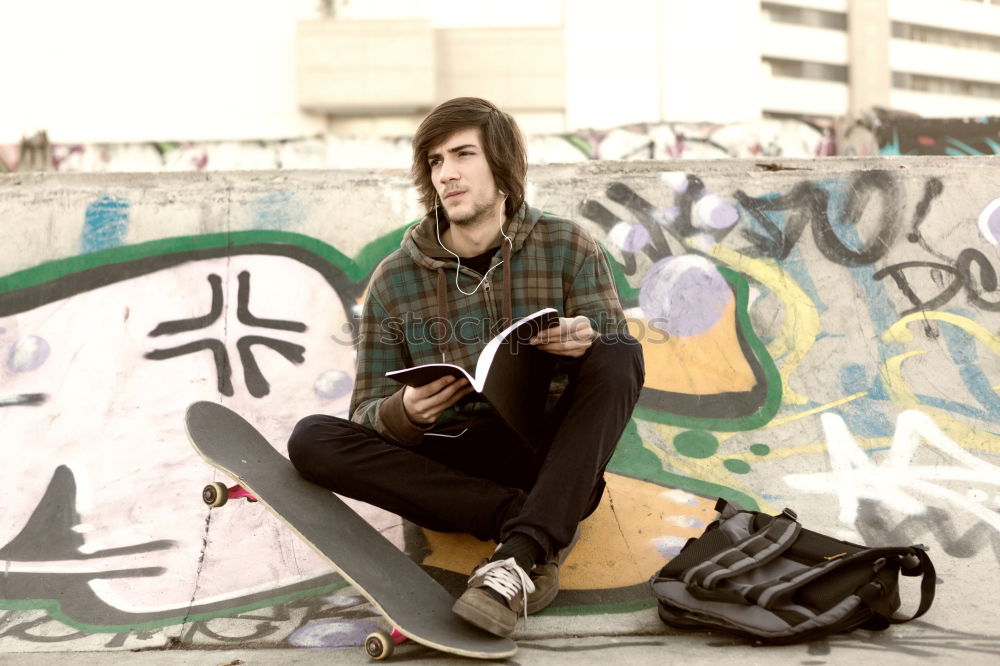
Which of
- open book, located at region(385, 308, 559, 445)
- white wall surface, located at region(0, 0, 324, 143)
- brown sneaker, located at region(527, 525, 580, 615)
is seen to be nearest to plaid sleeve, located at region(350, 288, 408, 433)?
open book, located at region(385, 308, 559, 445)

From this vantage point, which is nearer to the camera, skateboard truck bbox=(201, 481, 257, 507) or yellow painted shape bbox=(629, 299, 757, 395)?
skateboard truck bbox=(201, 481, 257, 507)

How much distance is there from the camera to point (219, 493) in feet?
9.13

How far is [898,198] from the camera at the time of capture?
4527 millimetres

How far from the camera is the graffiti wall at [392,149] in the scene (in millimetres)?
11586

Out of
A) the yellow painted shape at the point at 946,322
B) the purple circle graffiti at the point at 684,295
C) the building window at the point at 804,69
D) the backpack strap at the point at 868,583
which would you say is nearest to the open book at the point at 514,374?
the backpack strap at the point at 868,583

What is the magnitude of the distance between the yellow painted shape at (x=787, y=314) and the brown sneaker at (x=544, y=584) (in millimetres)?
1543

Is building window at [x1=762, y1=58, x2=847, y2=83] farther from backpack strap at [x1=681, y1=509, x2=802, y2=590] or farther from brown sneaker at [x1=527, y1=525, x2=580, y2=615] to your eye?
brown sneaker at [x1=527, y1=525, x2=580, y2=615]

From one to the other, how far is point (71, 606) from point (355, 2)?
3141 centimetres

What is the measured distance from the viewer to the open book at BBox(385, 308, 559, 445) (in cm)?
247

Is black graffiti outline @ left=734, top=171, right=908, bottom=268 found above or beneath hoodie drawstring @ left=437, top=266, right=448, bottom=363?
above

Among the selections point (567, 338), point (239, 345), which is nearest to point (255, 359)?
point (239, 345)

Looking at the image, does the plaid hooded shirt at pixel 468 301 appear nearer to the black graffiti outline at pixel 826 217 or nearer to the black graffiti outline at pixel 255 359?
the black graffiti outline at pixel 255 359

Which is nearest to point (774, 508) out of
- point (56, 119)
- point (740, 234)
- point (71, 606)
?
point (740, 234)

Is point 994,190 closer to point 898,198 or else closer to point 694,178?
point 898,198
